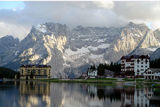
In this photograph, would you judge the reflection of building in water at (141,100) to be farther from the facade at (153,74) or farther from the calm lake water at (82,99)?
the facade at (153,74)

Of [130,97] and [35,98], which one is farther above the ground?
[130,97]

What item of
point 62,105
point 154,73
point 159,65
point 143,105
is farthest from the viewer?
point 159,65

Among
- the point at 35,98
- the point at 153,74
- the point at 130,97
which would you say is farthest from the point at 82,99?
the point at 153,74

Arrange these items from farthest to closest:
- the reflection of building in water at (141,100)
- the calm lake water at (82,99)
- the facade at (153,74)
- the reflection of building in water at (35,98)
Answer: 1. the facade at (153,74)
2. the reflection of building in water at (35,98)
3. the calm lake water at (82,99)
4. the reflection of building in water at (141,100)

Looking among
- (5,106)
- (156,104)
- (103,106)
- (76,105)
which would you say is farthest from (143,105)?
(5,106)

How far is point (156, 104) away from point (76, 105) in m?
16.9

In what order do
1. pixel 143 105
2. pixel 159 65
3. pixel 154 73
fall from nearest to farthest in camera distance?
pixel 143 105
pixel 154 73
pixel 159 65

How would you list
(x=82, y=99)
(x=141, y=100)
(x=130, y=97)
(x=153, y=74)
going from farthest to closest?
(x=153, y=74), (x=130, y=97), (x=82, y=99), (x=141, y=100)

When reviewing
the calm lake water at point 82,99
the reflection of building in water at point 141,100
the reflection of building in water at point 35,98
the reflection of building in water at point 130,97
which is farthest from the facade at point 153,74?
the reflection of building in water at point 141,100

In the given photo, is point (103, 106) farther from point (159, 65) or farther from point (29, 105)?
point (159, 65)

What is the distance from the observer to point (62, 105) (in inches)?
2292

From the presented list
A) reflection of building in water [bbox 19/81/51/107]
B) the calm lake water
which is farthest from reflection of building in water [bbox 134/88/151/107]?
reflection of building in water [bbox 19/81/51/107]

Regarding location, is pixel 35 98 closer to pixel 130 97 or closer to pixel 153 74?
pixel 130 97

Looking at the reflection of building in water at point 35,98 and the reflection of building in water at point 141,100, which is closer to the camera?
the reflection of building in water at point 141,100
